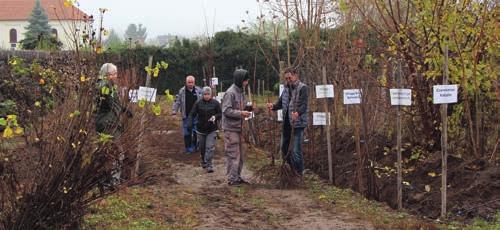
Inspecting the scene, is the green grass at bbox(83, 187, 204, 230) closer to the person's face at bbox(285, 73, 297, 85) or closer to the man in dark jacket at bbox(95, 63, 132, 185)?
the man in dark jacket at bbox(95, 63, 132, 185)

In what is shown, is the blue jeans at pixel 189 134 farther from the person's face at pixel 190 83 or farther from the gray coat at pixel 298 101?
the gray coat at pixel 298 101

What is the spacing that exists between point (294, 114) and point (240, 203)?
1.60 meters

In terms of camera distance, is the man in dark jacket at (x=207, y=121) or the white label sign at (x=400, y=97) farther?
the man in dark jacket at (x=207, y=121)

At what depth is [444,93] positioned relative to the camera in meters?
7.03

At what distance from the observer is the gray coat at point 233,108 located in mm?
9242

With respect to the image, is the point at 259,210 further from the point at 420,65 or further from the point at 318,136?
the point at 318,136

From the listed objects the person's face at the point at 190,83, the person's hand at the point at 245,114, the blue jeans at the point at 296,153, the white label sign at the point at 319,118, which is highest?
the person's face at the point at 190,83

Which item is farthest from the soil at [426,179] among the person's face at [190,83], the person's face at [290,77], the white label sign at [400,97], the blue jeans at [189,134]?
the person's face at [190,83]

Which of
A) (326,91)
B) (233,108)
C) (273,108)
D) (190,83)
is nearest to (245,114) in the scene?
(233,108)

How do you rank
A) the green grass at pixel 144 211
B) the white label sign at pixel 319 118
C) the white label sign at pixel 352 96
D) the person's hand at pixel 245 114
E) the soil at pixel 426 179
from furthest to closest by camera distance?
1. the white label sign at pixel 319 118
2. the person's hand at pixel 245 114
3. the white label sign at pixel 352 96
4. the soil at pixel 426 179
5. the green grass at pixel 144 211

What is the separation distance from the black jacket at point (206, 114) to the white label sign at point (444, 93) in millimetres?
4470

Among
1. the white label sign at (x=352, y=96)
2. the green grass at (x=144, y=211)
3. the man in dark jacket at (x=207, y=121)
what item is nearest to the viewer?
the green grass at (x=144, y=211)

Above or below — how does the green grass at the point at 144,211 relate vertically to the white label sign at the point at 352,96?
below

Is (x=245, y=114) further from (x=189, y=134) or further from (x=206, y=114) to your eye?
(x=189, y=134)
